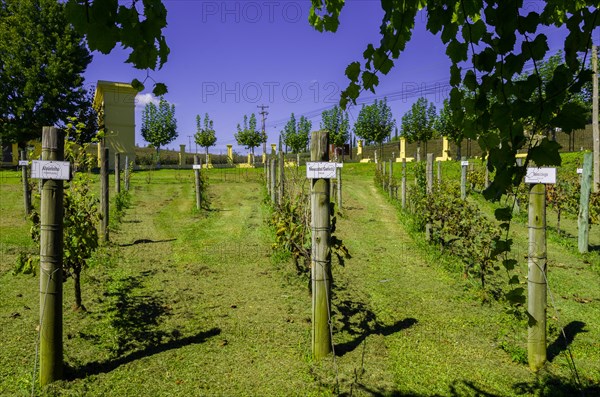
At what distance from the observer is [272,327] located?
4926 mm

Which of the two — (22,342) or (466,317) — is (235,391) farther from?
(466,317)

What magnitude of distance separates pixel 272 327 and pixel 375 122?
3860 centimetres

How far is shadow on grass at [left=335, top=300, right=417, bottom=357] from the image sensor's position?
459 cm

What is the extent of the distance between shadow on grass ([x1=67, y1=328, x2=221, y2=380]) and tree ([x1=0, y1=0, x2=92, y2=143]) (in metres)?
26.4

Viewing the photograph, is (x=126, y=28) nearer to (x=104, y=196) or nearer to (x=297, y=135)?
(x=104, y=196)

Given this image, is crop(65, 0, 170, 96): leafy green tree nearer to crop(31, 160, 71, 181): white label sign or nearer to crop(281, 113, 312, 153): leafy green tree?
crop(31, 160, 71, 181): white label sign

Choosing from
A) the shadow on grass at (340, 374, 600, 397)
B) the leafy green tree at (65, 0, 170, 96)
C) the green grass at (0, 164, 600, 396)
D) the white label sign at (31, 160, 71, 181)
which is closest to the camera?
the leafy green tree at (65, 0, 170, 96)

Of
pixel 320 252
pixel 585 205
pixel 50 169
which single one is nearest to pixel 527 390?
pixel 320 252

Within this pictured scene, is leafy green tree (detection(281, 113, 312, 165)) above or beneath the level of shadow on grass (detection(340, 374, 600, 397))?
above

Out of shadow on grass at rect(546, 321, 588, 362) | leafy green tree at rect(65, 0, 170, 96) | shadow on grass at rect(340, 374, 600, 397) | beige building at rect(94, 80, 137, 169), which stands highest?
beige building at rect(94, 80, 137, 169)

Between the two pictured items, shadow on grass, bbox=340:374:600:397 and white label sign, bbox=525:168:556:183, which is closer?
shadow on grass, bbox=340:374:600:397

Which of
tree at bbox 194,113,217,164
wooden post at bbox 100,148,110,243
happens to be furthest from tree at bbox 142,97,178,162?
wooden post at bbox 100,148,110,243

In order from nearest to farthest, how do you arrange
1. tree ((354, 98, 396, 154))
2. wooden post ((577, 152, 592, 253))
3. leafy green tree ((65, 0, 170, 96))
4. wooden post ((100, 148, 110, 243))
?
leafy green tree ((65, 0, 170, 96)) → wooden post ((100, 148, 110, 243)) → wooden post ((577, 152, 592, 253)) → tree ((354, 98, 396, 154))

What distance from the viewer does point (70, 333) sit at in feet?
15.0
